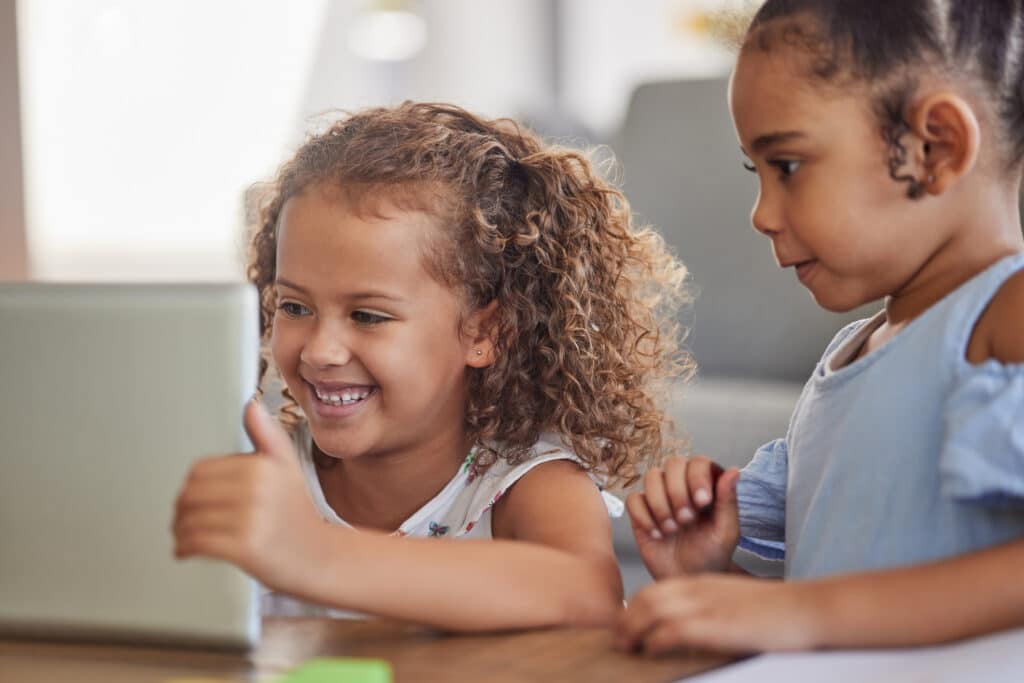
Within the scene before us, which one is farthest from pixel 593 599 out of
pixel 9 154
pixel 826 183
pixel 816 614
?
pixel 9 154

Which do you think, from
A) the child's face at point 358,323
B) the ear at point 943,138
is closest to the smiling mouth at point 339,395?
the child's face at point 358,323

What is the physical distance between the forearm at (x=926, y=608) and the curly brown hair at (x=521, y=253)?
48 centimetres

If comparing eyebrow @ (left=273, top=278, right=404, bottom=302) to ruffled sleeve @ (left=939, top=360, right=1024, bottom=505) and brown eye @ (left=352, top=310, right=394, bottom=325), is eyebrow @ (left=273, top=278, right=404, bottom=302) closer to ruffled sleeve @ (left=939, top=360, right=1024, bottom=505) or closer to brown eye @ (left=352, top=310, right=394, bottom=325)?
brown eye @ (left=352, top=310, right=394, bottom=325)

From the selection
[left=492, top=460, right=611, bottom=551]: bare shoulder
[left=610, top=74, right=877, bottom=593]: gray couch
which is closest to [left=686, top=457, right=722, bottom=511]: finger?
[left=492, top=460, right=611, bottom=551]: bare shoulder

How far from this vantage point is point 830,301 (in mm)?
862

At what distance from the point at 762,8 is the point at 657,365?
54 cm

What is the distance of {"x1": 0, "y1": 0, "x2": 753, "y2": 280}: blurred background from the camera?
3.94 meters

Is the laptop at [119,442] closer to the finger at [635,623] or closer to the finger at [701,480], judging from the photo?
the finger at [635,623]

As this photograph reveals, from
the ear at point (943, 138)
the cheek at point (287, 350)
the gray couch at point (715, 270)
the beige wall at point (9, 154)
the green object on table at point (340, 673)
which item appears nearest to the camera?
the green object on table at point (340, 673)

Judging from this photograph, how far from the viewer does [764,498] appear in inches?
38.7

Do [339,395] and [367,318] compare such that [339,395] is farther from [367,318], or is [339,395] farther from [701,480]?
[701,480]

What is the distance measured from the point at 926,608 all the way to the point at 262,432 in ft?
1.15

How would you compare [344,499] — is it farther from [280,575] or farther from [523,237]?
[280,575]

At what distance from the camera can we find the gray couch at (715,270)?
1677 millimetres
